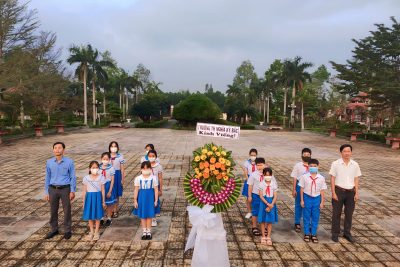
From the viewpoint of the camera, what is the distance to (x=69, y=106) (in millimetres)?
44562

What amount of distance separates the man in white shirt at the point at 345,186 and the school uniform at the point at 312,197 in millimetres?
428

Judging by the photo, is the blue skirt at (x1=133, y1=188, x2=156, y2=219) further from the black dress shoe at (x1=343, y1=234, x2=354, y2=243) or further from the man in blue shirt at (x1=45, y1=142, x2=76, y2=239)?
the black dress shoe at (x1=343, y1=234, x2=354, y2=243)

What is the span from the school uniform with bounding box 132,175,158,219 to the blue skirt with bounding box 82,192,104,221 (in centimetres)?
67

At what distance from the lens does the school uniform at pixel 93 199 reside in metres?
5.28

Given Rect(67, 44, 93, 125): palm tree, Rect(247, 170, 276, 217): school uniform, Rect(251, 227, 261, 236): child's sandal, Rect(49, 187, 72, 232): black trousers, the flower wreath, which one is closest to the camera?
the flower wreath

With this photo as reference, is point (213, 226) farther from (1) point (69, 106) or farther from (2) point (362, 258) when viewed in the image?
(1) point (69, 106)

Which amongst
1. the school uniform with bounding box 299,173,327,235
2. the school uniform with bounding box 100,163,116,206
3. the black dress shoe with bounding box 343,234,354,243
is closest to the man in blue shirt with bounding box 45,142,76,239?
the school uniform with bounding box 100,163,116,206

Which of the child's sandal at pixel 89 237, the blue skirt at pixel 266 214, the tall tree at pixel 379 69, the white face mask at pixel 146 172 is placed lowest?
the child's sandal at pixel 89 237

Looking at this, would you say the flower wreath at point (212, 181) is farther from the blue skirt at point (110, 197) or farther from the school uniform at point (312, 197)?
the blue skirt at point (110, 197)

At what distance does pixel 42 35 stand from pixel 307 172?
33.9 metres

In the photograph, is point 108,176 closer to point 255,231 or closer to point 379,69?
point 255,231

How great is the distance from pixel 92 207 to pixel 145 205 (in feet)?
3.04

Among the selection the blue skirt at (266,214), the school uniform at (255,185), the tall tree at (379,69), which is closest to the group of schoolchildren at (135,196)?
the school uniform at (255,185)

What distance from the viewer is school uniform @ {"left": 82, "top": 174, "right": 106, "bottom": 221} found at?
528cm
